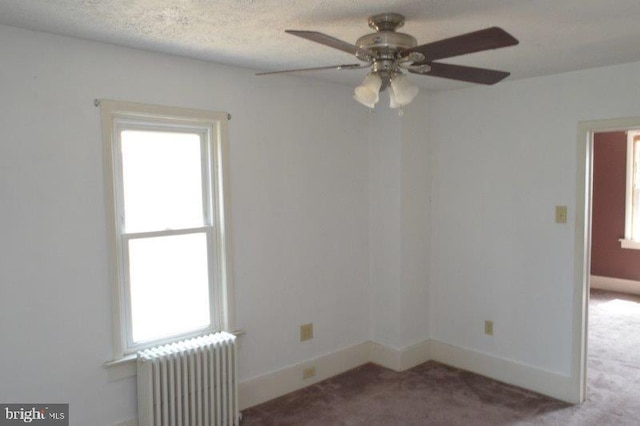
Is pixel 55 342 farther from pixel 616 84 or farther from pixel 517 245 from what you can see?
pixel 616 84

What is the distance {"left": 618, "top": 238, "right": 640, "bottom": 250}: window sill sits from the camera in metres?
6.30

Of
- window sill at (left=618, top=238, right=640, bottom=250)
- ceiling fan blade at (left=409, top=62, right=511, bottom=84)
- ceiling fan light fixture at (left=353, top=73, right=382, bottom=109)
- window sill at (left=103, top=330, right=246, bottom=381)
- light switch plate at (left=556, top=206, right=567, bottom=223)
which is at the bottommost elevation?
window sill at (left=103, top=330, right=246, bottom=381)

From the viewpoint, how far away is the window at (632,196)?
20.5 ft

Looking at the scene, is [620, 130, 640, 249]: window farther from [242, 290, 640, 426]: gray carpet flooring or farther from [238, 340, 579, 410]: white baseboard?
[238, 340, 579, 410]: white baseboard

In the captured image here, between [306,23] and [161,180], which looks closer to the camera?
[306,23]

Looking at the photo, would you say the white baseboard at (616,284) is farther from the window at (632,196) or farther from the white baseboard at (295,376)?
the white baseboard at (295,376)

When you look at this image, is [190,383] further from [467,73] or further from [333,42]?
[467,73]

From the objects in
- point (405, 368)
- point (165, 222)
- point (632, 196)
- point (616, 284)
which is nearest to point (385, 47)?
point (165, 222)

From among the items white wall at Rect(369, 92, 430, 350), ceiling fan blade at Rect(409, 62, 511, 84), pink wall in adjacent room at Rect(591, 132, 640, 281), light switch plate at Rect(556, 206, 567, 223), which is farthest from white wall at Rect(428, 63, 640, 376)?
pink wall in adjacent room at Rect(591, 132, 640, 281)

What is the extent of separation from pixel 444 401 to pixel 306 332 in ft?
3.64

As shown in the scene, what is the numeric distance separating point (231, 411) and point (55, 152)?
6.07ft

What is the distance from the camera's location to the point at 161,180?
2.93 metres

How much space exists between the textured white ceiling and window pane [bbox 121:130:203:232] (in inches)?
20.8

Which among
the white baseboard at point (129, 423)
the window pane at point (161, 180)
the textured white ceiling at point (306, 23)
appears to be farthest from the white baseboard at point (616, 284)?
the white baseboard at point (129, 423)
